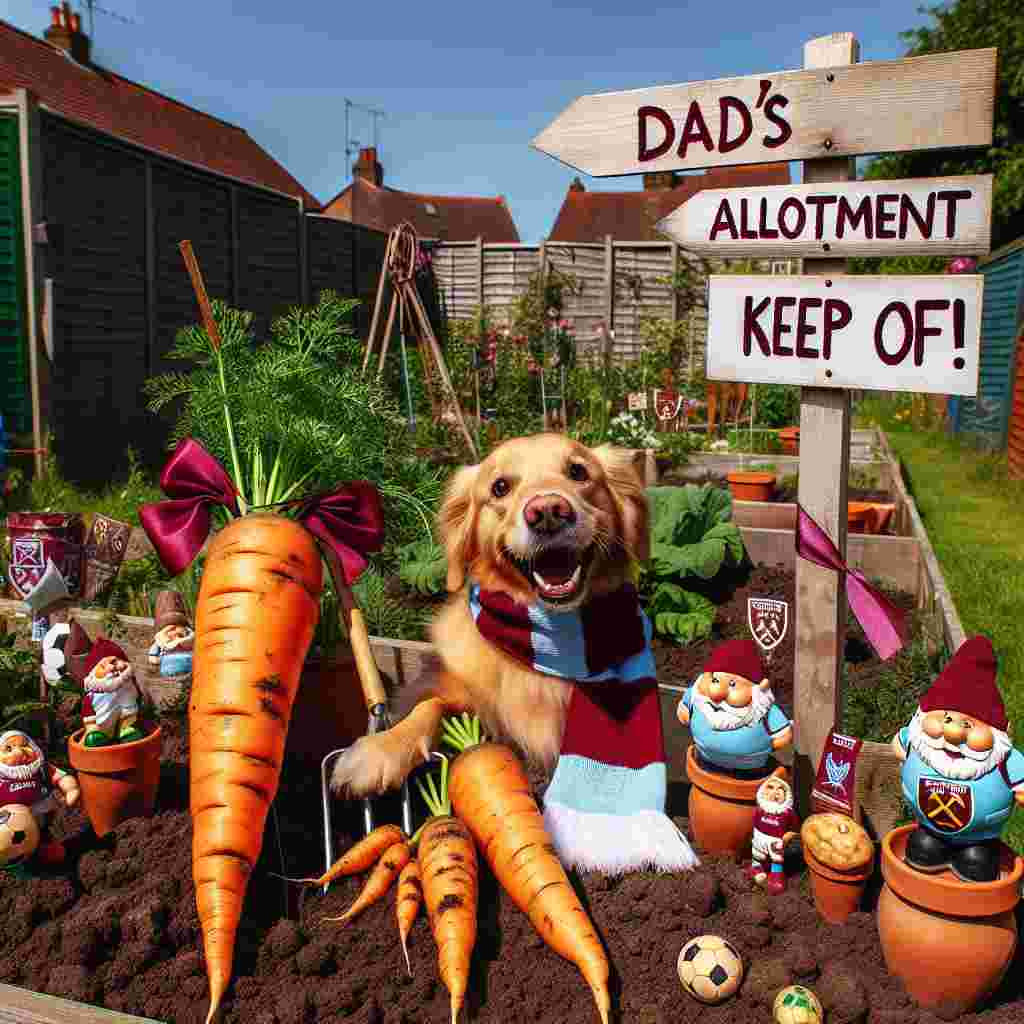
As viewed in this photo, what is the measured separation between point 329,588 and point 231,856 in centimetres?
135

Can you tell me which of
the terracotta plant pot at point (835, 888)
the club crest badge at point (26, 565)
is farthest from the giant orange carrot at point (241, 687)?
the terracotta plant pot at point (835, 888)

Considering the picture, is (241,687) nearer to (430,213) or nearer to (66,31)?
(66,31)

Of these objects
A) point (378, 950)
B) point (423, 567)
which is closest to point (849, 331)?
point (378, 950)

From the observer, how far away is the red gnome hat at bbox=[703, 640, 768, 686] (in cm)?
195

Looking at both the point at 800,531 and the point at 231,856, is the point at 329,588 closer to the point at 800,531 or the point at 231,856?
the point at 231,856

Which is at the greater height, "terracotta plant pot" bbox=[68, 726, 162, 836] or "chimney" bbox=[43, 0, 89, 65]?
"chimney" bbox=[43, 0, 89, 65]

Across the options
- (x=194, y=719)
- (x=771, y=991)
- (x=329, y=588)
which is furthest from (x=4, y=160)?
(x=771, y=991)

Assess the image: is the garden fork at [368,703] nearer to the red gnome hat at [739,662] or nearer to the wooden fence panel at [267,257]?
the red gnome hat at [739,662]

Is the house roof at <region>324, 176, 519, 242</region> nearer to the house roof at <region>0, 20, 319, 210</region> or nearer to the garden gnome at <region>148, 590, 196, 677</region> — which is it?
the house roof at <region>0, 20, 319, 210</region>

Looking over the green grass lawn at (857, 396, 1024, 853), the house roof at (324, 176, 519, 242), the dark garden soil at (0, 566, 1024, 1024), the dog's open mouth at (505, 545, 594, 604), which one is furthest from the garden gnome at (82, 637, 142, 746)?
the house roof at (324, 176, 519, 242)

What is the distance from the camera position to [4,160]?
268 inches

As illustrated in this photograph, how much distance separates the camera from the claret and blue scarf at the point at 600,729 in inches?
81.5

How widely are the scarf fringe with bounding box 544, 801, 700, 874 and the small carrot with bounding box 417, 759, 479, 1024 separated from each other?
0.73 ft

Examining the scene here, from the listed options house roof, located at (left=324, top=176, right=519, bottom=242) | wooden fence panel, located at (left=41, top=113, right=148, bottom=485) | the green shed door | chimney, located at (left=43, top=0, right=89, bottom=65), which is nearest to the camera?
the green shed door
